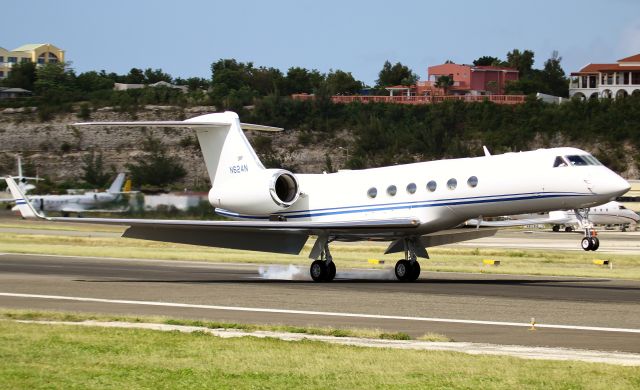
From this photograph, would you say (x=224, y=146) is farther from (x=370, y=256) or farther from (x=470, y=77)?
(x=470, y=77)

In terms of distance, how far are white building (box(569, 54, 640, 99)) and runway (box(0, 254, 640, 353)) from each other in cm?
9959

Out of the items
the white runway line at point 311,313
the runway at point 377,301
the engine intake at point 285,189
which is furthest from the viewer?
the engine intake at point 285,189

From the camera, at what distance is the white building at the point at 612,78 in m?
127

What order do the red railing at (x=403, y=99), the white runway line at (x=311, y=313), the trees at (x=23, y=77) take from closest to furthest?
the white runway line at (x=311, y=313) → the red railing at (x=403, y=99) → the trees at (x=23, y=77)

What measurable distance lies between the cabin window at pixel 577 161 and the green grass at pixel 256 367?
14.2 metres

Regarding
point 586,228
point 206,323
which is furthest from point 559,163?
point 206,323

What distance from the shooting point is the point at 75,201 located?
242 feet

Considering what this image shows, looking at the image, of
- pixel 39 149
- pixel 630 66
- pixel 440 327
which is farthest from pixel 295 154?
pixel 440 327

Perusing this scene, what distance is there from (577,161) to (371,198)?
5.81 metres

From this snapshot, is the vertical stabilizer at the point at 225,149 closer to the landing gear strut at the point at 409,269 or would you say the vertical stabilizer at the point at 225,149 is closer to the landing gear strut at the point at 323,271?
the landing gear strut at the point at 323,271

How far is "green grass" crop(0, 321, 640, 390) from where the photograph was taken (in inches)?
484

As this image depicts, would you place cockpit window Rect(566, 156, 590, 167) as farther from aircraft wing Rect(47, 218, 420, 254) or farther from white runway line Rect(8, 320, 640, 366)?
white runway line Rect(8, 320, 640, 366)

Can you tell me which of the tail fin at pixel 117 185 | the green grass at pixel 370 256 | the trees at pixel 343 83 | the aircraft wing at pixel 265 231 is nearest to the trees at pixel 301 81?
the trees at pixel 343 83

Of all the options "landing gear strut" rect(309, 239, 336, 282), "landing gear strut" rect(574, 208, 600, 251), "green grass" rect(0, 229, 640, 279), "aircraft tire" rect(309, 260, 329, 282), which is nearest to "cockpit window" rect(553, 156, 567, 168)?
"landing gear strut" rect(574, 208, 600, 251)
